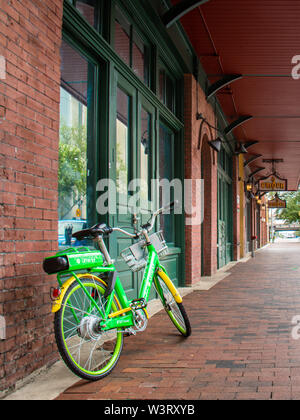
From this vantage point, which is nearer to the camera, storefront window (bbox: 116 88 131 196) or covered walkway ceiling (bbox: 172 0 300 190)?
storefront window (bbox: 116 88 131 196)

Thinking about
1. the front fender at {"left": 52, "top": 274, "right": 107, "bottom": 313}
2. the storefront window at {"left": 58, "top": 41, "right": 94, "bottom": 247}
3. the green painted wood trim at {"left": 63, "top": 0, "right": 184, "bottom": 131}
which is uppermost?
the green painted wood trim at {"left": 63, "top": 0, "right": 184, "bottom": 131}

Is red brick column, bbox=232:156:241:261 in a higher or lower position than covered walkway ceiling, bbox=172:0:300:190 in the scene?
lower

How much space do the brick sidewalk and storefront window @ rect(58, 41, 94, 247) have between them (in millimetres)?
1294

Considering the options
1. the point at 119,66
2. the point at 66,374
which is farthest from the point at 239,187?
the point at 66,374

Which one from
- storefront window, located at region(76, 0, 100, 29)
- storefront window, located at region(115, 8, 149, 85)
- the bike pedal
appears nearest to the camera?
the bike pedal

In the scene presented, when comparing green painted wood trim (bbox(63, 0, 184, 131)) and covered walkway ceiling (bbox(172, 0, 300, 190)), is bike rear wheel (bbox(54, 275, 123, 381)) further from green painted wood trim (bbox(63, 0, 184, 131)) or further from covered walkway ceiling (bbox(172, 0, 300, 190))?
covered walkway ceiling (bbox(172, 0, 300, 190))

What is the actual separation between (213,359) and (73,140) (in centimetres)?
245

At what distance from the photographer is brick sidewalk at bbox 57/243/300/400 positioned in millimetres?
2910

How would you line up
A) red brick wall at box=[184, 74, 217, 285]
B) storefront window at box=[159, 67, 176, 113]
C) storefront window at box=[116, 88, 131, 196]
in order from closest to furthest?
storefront window at box=[116, 88, 131, 196], storefront window at box=[159, 67, 176, 113], red brick wall at box=[184, 74, 217, 285]

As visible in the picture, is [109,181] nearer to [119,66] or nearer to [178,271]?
[119,66]

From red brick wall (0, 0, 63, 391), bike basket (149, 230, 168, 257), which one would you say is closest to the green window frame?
red brick wall (0, 0, 63, 391)

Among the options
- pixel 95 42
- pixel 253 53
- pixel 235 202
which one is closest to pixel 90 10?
pixel 95 42

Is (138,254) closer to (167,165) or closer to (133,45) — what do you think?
(133,45)

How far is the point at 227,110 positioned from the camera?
12.4m
